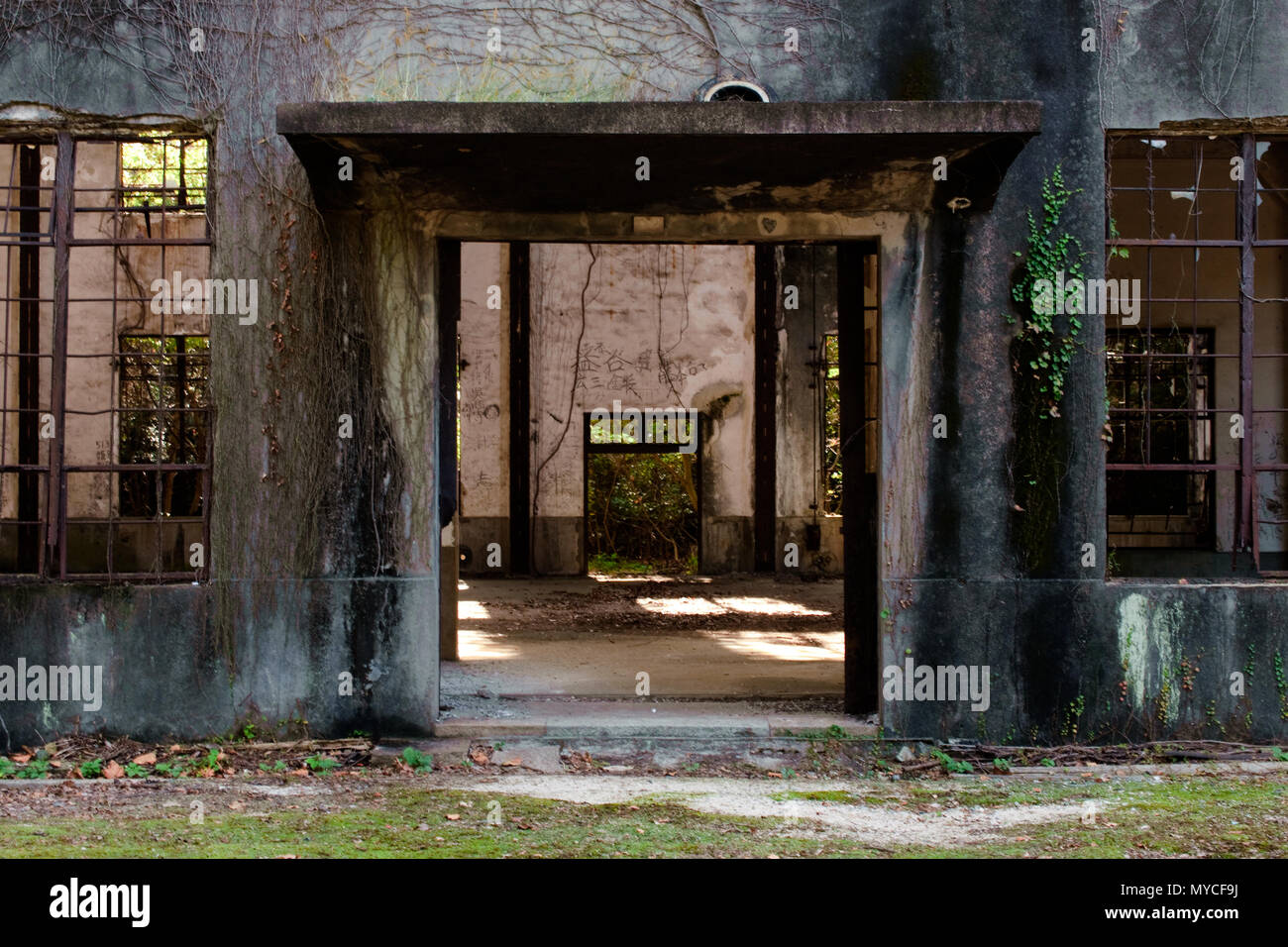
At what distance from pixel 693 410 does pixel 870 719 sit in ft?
39.5

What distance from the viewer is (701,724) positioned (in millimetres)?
7148

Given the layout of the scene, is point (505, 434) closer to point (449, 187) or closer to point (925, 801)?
point (449, 187)

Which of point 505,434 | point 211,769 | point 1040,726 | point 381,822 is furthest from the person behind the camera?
point 505,434

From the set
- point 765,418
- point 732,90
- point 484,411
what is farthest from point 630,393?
point 732,90

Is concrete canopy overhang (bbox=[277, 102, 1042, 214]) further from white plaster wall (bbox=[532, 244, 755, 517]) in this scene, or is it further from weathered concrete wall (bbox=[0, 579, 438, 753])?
white plaster wall (bbox=[532, 244, 755, 517])

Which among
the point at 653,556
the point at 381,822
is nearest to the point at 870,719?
the point at 381,822

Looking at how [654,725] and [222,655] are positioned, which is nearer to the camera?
[222,655]

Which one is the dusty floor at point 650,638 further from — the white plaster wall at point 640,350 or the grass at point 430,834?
the grass at point 430,834

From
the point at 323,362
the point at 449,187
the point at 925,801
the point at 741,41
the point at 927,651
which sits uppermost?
the point at 741,41

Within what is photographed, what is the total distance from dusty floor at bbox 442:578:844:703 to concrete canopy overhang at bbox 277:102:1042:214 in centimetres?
357

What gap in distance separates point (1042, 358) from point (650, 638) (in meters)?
5.77

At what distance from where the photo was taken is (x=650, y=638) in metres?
11.6

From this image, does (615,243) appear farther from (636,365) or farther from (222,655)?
(636,365)

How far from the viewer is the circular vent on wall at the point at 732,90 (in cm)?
687
